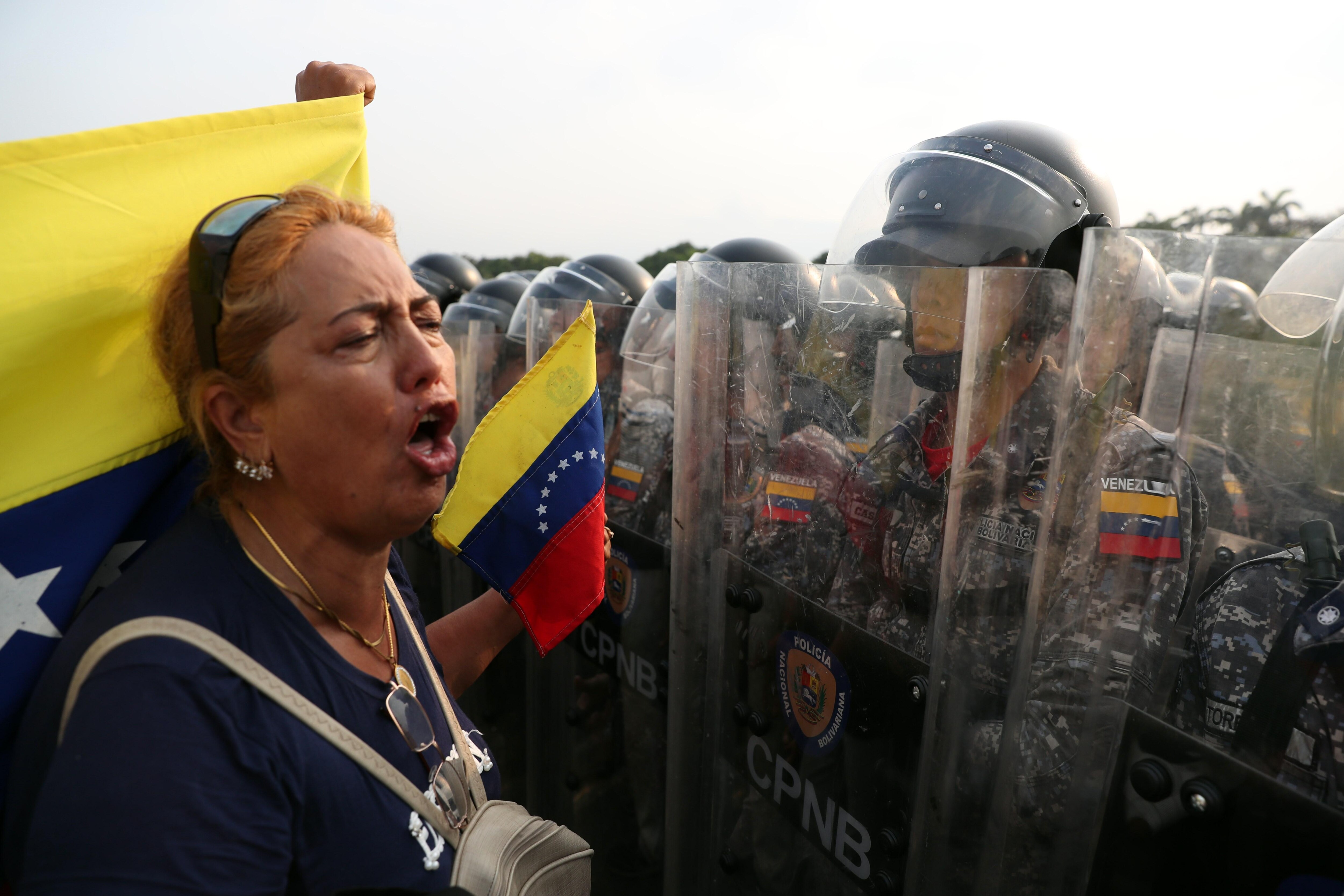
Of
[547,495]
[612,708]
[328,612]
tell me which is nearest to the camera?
[328,612]

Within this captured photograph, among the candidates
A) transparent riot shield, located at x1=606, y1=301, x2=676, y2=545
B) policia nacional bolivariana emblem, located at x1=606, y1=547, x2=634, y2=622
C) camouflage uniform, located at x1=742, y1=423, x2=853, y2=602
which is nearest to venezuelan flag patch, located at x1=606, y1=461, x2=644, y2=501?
transparent riot shield, located at x1=606, y1=301, x2=676, y2=545

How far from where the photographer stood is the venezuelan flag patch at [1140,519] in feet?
4.63

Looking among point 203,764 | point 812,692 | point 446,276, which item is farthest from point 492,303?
point 203,764

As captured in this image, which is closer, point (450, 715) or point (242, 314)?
point (242, 314)

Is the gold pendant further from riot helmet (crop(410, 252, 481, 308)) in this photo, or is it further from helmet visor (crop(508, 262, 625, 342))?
riot helmet (crop(410, 252, 481, 308))

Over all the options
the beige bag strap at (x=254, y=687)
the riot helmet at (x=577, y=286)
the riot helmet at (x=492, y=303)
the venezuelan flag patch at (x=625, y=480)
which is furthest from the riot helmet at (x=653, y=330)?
the beige bag strap at (x=254, y=687)

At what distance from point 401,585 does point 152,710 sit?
2.41 feet

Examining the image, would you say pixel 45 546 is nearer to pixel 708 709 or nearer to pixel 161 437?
pixel 161 437

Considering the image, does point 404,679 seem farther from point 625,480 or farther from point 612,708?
point 625,480

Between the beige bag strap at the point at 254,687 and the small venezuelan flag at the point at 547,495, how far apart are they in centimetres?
77

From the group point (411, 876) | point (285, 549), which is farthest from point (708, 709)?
point (285, 549)

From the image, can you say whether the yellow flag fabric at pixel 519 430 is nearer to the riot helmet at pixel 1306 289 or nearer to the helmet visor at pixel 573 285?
the riot helmet at pixel 1306 289

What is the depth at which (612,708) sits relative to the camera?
3.24 m

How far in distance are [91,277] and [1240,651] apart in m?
2.22
